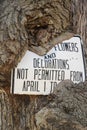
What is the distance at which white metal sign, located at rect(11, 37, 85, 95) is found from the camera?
7.29 feet

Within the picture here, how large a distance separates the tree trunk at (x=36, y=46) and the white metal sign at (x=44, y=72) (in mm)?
24

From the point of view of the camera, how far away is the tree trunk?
2.08 m

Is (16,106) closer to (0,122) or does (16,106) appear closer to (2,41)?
(0,122)

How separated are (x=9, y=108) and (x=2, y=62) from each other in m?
0.20

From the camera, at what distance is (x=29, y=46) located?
221 cm

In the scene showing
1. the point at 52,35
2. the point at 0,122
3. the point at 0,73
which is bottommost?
the point at 0,122

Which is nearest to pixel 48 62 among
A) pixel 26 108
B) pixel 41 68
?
pixel 41 68

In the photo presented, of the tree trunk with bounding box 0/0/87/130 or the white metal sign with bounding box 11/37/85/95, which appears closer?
the tree trunk with bounding box 0/0/87/130

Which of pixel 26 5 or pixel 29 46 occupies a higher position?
pixel 26 5

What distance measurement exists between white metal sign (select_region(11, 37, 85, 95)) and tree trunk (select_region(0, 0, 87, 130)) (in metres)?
0.02

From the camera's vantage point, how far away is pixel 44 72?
7.32 ft

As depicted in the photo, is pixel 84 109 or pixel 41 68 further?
pixel 41 68

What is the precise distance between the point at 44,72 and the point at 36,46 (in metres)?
0.10

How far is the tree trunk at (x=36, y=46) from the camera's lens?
2.08m
